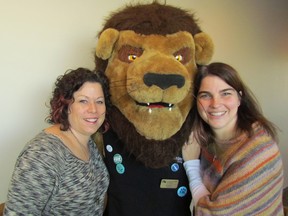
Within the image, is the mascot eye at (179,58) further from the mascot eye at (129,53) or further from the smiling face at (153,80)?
the mascot eye at (129,53)

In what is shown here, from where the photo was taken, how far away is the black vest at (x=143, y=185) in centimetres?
117

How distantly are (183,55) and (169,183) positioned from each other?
0.51m

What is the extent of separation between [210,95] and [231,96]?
3.0 inches

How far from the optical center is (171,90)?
97cm

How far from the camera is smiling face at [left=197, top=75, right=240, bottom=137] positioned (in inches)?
42.5

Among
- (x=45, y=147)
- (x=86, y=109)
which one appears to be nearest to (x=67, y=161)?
(x=45, y=147)

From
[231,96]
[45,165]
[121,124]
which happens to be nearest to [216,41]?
[231,96]

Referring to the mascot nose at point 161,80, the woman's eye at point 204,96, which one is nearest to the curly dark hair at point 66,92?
the mascot nose at point 161,80

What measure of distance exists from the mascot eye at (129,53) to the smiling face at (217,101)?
0.88 feet

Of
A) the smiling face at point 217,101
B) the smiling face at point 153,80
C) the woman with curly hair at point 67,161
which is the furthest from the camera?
the smiling face at point 217,101

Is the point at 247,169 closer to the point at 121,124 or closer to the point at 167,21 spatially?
the point at 121,124

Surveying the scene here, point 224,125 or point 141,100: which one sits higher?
point 141,100

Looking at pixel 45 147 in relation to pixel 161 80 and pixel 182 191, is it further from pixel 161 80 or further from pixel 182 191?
pixel 182 191

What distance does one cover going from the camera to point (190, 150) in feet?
3.92
